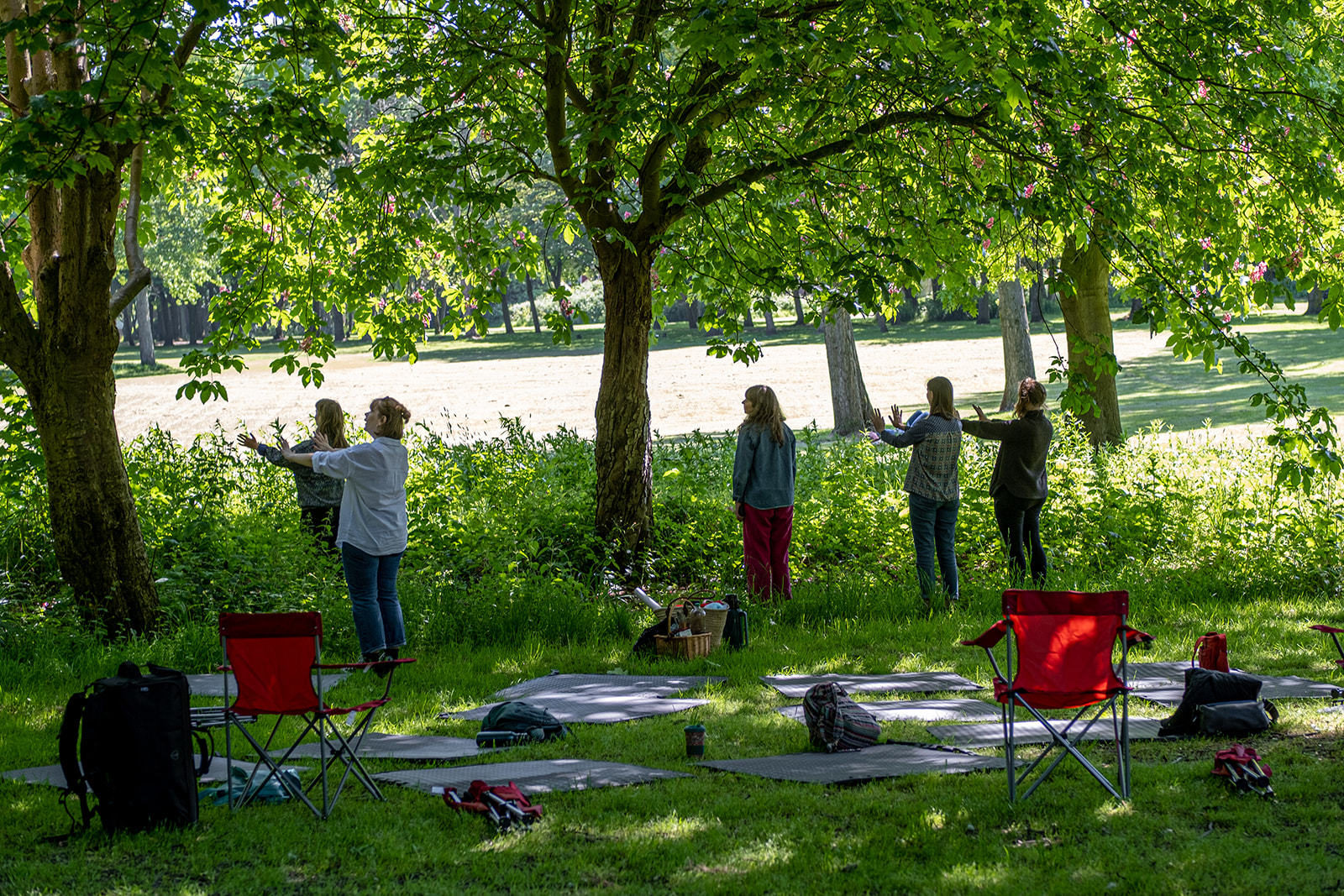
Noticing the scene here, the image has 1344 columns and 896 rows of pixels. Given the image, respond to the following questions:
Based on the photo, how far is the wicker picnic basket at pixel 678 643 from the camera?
873 cm

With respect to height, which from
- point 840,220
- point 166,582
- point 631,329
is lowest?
point 166,582

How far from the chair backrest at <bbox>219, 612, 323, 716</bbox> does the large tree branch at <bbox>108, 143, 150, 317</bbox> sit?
13.2ft

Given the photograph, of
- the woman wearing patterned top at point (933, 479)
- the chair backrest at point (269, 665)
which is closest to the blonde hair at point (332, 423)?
the chair backrest at point (269, 665)

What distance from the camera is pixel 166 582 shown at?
33.8ft

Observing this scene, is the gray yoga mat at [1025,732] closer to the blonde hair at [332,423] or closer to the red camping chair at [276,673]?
the red camping chair at [276,673]

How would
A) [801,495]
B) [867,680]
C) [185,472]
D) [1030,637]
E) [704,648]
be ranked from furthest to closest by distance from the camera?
[801,495]
[185,472]
[704,648]
[867,680]
[1030,637]

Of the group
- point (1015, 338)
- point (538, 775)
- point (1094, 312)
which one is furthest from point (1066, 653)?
point (1015, 338)

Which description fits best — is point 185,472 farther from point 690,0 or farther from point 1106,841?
point 1106,841

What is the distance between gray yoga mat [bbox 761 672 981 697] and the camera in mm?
7691

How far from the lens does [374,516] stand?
26.8 feet

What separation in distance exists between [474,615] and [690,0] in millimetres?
5465

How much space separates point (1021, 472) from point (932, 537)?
98 centimetres

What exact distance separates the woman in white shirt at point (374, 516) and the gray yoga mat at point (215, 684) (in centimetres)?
29

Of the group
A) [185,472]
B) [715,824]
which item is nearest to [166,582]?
[185,472]
